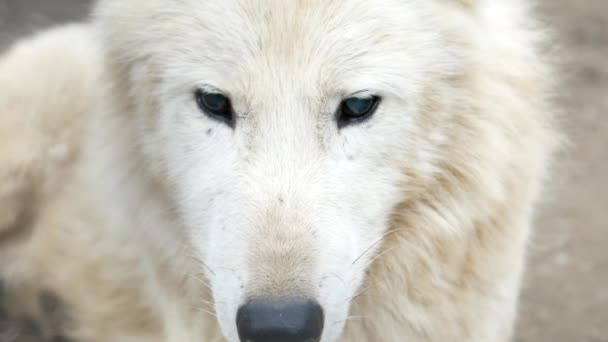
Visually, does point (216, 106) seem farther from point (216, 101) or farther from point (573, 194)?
point (573, 194)

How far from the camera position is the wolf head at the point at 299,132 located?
2420 mm

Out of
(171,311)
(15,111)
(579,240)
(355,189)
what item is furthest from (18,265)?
(579,240)

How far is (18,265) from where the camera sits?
4.50 metres

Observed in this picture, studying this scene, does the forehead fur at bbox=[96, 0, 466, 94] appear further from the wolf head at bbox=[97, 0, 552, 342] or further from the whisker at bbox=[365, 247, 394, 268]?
the whisker at bbox=[365, 247, 394, 268]

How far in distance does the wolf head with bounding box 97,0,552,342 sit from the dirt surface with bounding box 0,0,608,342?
1.91m

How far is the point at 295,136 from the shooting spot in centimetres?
254

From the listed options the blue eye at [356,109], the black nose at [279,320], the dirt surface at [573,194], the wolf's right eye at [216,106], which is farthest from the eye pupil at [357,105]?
the dirt surface at [573,194]

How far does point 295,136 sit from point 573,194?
326 cm

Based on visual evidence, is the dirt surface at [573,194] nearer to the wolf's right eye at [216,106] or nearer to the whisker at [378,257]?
the whisker at [378,257]

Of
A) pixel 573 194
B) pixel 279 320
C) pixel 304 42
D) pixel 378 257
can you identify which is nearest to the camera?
pixel 279 320

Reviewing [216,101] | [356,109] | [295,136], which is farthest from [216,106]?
[356,109]

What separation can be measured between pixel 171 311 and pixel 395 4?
1.46 metres

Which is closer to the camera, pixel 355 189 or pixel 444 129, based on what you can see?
pixel 355 189

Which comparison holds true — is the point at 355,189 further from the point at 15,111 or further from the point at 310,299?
the point at 15,111
